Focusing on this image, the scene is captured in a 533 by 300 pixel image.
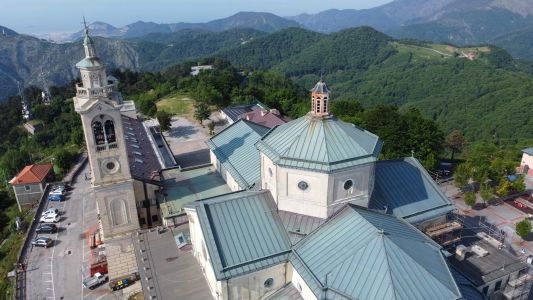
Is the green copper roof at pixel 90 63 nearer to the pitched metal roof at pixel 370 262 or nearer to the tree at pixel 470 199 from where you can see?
the pitched metal roof at pixel 370 262

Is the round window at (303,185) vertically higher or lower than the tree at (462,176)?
higher

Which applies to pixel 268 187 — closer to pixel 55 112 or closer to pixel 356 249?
pixel 356 249

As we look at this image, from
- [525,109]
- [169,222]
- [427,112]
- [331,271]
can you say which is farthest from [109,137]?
[427,112]

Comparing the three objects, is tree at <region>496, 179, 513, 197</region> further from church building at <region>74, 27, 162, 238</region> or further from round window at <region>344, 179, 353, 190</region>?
church building at <region>74, 27, 162, 238</region>

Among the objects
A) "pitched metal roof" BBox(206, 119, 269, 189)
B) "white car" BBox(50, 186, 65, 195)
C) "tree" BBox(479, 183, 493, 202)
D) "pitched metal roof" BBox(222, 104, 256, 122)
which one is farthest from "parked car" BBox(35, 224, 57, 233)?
"tree" BBox(479, 183, 493, 202)

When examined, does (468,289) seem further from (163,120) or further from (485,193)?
(163,120)

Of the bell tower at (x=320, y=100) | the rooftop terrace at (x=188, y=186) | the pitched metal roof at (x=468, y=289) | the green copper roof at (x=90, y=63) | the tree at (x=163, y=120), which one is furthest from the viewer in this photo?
the tree at (x=163, y=120)

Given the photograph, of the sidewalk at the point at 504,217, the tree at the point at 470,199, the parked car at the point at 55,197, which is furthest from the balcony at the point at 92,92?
the sidewalk at the point at 504,217
